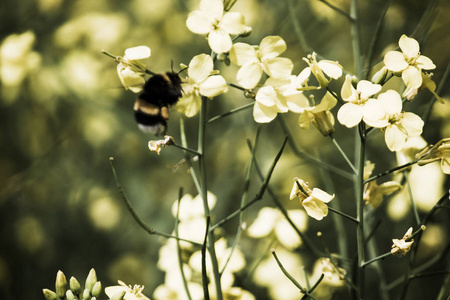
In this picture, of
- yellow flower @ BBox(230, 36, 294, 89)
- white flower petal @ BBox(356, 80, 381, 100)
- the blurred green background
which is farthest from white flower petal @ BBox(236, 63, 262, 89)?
the blurred green background

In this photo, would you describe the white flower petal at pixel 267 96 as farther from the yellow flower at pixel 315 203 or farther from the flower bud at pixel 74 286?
the flower bud at pixel 74 286

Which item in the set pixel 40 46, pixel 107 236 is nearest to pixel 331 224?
pixel 107 236

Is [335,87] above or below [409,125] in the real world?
above

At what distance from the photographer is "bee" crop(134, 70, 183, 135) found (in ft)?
2.11

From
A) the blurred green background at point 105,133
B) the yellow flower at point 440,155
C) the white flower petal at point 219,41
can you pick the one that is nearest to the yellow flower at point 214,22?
the white flower petal at point 219,41

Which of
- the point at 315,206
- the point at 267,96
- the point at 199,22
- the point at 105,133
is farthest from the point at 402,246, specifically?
the point at 105,133

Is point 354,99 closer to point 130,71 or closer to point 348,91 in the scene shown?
point 348,91

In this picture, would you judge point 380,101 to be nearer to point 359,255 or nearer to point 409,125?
point 409,125

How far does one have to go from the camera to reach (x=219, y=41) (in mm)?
505

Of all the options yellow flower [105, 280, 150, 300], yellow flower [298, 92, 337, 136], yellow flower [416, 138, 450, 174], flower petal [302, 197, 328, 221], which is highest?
yellow flower [298, 92, 337, 136]

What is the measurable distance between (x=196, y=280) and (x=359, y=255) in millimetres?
357

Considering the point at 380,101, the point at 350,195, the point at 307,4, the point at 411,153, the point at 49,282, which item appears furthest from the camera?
the point at 307,4

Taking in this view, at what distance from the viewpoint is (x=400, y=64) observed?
505 mm

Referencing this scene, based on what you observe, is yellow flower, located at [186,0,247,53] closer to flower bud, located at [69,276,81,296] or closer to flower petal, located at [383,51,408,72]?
flower petal, located at [383,51,408,72]
